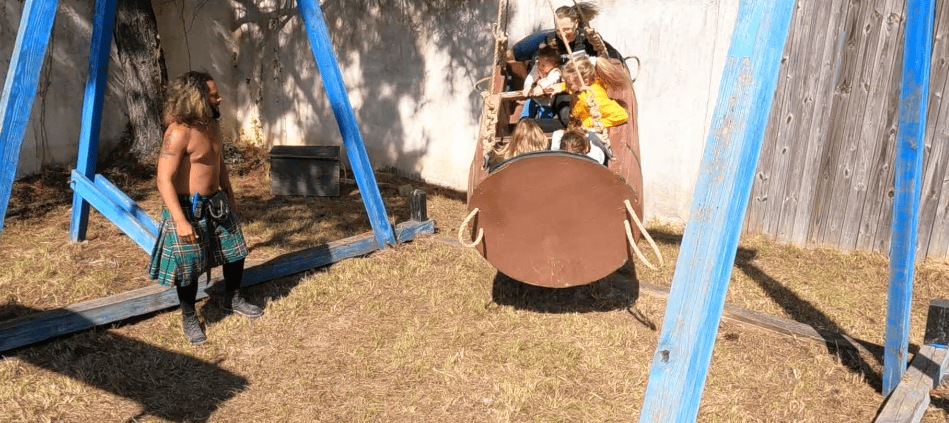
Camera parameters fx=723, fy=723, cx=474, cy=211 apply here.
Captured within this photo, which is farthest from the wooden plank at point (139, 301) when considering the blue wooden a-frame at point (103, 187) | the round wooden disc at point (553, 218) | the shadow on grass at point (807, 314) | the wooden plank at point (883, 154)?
the wooden plank at point (883, 154)

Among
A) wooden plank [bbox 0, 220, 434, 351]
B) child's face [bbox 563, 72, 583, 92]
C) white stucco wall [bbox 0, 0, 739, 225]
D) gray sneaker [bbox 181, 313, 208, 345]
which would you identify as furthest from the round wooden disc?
white stucco wall [bbox 0, 0, 739, 225]

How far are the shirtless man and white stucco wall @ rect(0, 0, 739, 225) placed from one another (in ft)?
12.5

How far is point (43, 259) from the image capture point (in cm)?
522

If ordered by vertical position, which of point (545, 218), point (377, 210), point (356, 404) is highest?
point (545, 218)

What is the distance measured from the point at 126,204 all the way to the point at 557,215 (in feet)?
10.1

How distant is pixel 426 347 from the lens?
409cm

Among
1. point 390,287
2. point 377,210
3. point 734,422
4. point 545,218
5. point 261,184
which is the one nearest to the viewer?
point 734,422

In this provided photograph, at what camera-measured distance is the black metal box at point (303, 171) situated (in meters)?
7.50

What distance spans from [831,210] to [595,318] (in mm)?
2500

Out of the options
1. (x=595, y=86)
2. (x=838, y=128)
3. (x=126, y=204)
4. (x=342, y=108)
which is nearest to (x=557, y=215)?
(x=595, y=86)

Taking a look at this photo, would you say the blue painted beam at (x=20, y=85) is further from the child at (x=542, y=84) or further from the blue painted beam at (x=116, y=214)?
the child at (x=542, y=84)

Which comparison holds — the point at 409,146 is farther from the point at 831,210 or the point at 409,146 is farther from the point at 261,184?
the point at 831,210

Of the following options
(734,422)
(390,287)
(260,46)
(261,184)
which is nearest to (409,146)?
(261,184)

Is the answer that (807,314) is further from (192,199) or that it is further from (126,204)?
(126,204)
